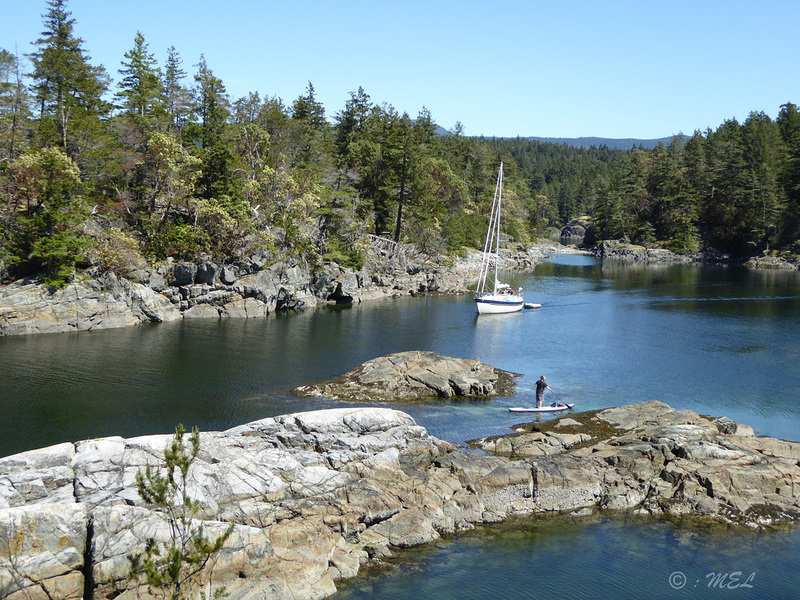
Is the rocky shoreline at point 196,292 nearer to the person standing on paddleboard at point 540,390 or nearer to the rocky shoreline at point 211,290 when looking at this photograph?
the rocky shoreline at point 211,290

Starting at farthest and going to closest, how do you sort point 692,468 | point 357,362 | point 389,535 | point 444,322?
point 444,322
point 357,362
point 692,468
point 389,535

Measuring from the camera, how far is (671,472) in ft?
81.2

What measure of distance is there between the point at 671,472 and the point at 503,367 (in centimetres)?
2052

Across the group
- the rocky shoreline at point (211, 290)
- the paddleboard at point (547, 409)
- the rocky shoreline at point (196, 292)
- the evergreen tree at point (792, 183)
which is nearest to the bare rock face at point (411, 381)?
the paddleboard at point (547, 409)

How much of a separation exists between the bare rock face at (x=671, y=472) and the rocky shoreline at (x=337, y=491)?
6 centimetres

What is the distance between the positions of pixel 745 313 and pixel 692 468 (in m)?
50.9

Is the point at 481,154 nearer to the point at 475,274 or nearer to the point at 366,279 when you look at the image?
the point at 475,274

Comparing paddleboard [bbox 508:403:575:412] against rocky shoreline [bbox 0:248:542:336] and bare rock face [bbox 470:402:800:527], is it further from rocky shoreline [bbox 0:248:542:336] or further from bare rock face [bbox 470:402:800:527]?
rocky shoreline [bbox 0:248:542:336]

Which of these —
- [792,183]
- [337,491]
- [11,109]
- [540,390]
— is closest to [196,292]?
[11,109]

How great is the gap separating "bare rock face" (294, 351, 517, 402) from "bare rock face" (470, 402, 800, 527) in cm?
851

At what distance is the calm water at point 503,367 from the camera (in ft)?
65.2

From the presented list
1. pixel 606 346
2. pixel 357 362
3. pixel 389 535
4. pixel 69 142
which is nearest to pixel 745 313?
pixel 606 346

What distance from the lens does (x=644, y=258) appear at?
140 metres

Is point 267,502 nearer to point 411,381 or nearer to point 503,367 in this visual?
point 411,381
